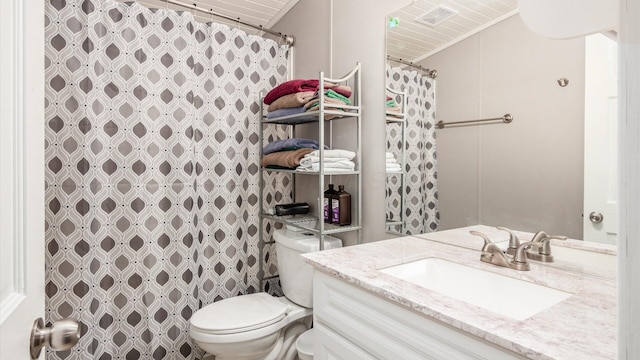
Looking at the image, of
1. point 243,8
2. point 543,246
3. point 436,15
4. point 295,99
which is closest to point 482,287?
point 543,246

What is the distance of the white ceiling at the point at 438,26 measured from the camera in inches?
46.2

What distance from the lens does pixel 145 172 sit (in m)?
1.77

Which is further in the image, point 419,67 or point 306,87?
point 306,87

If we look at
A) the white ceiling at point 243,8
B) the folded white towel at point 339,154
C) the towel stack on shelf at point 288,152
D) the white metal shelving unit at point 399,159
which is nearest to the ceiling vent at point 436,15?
the white metal shelving unit at point 399,159

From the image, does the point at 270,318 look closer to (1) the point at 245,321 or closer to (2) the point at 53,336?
(1) the point at 245,321

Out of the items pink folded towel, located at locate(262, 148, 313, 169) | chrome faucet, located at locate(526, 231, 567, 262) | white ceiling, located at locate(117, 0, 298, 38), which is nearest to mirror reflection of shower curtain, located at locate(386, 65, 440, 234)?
chrome faucet, located at locate(526, 231, 567, 262)

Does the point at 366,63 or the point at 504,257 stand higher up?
the point at 366,63

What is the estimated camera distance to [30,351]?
0.48 meters

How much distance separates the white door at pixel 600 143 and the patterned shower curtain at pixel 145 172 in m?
1.63

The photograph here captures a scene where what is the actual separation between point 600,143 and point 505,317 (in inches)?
23.6

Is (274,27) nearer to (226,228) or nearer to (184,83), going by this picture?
(184,83)
